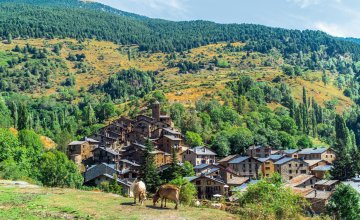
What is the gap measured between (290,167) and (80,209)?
91451 mm

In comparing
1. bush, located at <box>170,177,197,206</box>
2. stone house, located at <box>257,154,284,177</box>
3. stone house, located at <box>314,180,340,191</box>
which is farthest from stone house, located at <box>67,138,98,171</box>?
stone house, located at <box>314,180,340,191</box>

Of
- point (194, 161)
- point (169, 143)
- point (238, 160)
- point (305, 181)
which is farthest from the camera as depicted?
point (169, 143)

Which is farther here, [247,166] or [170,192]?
[247,166]

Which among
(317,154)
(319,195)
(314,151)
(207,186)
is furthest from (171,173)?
(314,151)

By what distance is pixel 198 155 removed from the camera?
111 metres

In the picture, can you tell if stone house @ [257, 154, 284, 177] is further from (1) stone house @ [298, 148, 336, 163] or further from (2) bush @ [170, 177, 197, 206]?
(2) bush @ [170, 177, 197, 206]

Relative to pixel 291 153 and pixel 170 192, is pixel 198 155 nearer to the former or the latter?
pixel 291 153

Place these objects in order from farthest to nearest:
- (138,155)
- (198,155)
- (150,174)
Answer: (198,155), (138,155), (150,174)

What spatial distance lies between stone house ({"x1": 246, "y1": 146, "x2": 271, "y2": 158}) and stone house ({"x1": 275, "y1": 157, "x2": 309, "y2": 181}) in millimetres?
8266

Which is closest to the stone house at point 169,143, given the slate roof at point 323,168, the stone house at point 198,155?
the stone house at point 198,155

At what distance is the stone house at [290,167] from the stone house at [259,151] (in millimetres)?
8266

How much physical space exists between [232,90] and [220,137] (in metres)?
65.3

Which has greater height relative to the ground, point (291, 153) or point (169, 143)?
point (169, 143)

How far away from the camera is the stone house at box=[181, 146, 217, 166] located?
362 ft
